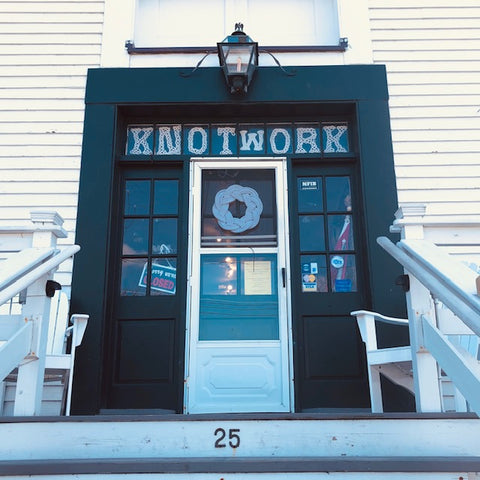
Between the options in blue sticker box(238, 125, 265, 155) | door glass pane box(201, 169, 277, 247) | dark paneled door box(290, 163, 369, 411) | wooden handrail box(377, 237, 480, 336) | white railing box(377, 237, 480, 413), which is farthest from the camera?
blue sticker box(238, 125, 265, 155)

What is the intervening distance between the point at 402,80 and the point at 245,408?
2966 mm

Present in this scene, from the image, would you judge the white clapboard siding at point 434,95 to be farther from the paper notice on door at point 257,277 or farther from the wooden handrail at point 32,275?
the wooden handrail at point 32,275

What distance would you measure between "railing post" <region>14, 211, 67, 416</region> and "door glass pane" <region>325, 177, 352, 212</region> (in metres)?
2.43

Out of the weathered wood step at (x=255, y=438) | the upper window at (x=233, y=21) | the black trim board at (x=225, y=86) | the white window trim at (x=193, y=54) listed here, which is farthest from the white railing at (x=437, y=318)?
the upper window at (x=233, y=21)

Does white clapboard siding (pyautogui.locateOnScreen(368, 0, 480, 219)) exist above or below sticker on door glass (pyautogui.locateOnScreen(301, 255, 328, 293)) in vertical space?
above

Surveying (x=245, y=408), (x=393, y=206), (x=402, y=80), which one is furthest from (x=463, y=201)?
(x=245, y=408)

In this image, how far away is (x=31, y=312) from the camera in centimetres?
253

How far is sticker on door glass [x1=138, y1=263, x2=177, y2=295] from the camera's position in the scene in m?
4.23

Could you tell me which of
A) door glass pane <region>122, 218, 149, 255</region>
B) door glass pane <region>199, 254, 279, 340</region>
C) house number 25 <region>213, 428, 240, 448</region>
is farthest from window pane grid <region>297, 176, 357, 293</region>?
house number 25 <region>213, 428, 240, 448</region>

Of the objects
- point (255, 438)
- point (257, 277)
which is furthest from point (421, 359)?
point (257, 277)

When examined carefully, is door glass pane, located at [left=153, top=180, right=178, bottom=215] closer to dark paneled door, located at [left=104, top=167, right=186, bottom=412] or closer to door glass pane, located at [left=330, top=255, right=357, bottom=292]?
dark paneled door, located at [left=104, top=167, right=186, bottom=412]

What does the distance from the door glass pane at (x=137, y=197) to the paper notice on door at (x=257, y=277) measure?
0.97 meters

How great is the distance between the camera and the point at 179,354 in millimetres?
4016

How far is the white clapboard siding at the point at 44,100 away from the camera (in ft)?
13.9
